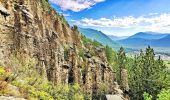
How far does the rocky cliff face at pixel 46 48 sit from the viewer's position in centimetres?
6831

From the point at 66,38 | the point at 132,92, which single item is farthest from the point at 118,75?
the point at 66,38

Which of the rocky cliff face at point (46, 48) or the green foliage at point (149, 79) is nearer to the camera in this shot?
the rocky cliff face at point (46, 48)

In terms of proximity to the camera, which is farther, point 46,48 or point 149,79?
point 149,79

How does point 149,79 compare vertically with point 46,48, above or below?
below

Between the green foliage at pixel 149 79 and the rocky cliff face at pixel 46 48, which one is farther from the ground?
the rocky cliff face at pixel 46 48

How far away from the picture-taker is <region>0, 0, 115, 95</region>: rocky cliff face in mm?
68312

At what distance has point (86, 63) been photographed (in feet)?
381

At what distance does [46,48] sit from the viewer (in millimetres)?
91250

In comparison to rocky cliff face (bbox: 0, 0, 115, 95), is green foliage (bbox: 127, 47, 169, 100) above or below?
below

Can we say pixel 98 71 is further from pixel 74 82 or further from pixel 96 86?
pixel 74 82

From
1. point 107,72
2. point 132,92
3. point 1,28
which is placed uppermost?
point 1,28

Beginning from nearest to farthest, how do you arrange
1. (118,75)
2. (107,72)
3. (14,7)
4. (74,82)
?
(14,7) → (74,82) → (107,72) → (118,75)

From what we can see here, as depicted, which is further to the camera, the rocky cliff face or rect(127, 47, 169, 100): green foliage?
rect(127, 47, 169, 100): green foliage

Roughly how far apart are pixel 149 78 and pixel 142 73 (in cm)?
456
